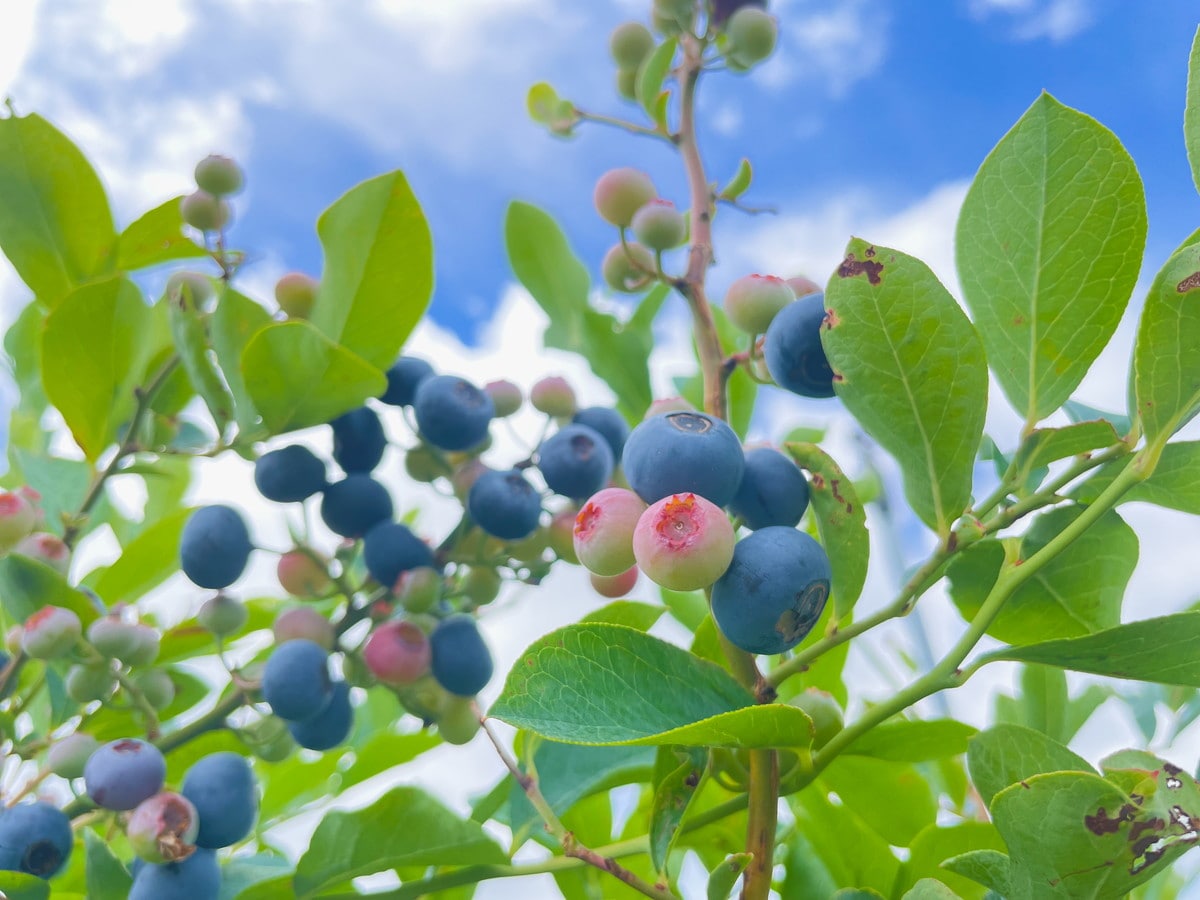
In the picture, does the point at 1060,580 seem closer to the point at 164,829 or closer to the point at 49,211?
the point at 164,829

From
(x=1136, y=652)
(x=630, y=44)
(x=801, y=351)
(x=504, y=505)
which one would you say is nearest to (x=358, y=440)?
(x=504, y=505)

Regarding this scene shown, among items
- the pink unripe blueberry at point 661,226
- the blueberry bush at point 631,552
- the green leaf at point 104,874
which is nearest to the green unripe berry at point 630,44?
the blueberry bush at point 631,552

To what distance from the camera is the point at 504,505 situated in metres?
0.98

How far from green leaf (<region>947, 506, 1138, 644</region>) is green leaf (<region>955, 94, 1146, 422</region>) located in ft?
0.30

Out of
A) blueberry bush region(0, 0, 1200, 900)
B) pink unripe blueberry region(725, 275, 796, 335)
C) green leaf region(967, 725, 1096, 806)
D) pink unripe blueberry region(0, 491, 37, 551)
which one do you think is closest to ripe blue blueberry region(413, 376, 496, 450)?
blueberry bush region(0, 0, 1200, 900)

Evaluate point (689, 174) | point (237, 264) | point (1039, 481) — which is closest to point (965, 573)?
point (1039, 481)

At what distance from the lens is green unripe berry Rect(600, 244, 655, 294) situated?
1.07m

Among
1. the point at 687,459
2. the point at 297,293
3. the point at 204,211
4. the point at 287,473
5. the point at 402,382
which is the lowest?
the point at 687,459

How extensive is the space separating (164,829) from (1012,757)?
0.68 m

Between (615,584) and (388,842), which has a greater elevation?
(615,584)

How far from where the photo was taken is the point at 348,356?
2.98 ft

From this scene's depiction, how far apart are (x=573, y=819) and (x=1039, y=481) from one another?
59 cm

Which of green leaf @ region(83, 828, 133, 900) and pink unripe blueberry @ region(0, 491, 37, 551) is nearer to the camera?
green leaf @ region(83, 828, 133, 900)

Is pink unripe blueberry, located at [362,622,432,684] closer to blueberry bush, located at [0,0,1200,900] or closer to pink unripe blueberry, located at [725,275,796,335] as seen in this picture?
blueberry bush, located at [0,0,1200,900]
